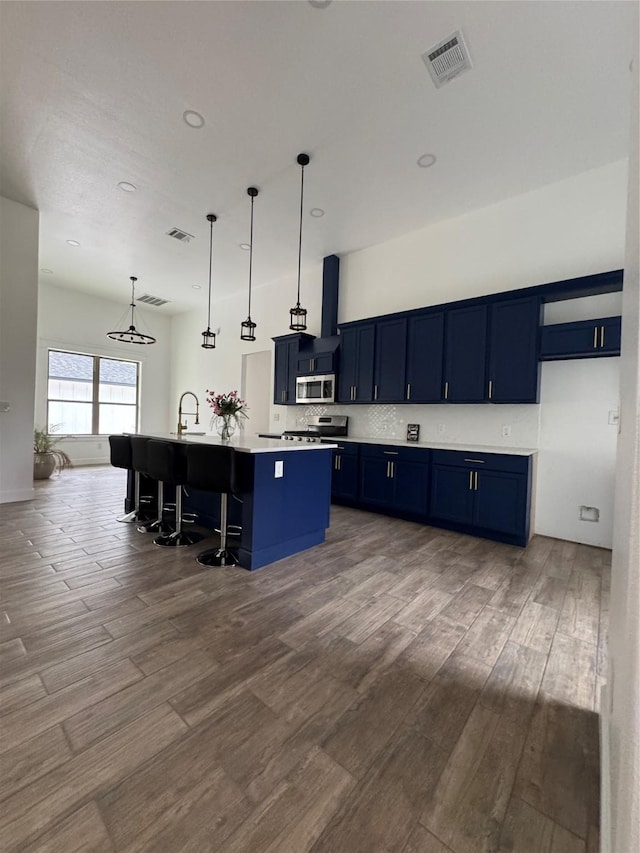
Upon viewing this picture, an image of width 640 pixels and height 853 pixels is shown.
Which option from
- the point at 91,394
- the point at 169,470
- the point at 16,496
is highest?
the point at 91,394

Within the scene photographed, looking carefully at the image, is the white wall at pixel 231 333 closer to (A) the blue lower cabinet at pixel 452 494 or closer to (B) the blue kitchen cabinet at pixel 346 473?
(B) the blue kitchen cabinet at pixel 346 473

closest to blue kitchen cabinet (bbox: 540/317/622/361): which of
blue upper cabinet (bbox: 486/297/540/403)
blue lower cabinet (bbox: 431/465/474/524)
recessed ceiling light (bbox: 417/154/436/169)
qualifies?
blue upper cabinet (bbox: 486/297/540/403)

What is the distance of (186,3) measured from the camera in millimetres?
2074

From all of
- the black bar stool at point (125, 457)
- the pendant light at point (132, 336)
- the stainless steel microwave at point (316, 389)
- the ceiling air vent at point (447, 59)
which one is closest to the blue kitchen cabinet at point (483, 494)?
the stainless steel microwave at point (316, 389)

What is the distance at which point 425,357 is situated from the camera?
4.21 m

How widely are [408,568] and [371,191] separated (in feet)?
12.5

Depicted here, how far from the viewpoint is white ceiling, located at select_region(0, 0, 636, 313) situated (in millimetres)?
2164

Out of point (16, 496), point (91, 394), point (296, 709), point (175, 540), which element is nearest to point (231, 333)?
point (91, 394)

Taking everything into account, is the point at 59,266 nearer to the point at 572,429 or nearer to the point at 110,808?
the point at 110,808

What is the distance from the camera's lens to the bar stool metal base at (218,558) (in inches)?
107

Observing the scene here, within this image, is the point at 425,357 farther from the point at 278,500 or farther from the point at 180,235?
the point at 180,235

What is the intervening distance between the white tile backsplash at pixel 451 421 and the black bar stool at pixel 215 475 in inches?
110

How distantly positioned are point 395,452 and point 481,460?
3.14ft

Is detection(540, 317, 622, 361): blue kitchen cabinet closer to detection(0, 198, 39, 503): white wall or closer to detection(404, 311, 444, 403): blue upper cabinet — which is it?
detection(404, 311, 444, 403): blue upper cabinet
